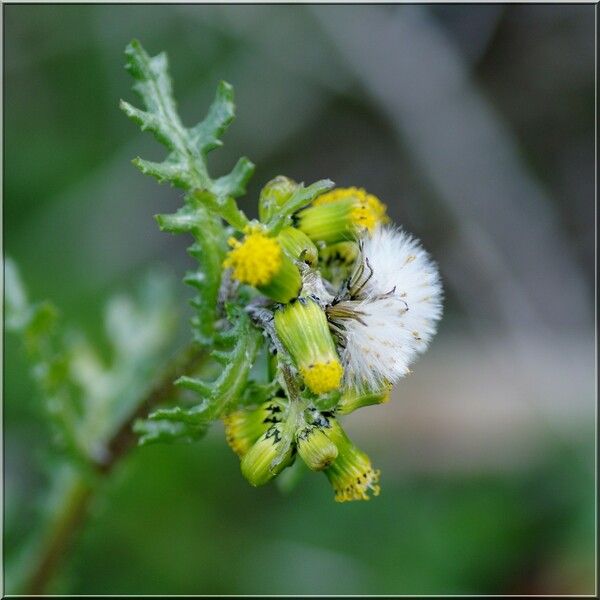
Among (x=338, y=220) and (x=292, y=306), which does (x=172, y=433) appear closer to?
(x=292, y=306)

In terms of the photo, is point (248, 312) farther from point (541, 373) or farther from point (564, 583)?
point (541, 373)

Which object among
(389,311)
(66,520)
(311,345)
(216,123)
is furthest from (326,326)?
(66,520)

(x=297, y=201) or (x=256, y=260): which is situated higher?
(x=297, y=201)

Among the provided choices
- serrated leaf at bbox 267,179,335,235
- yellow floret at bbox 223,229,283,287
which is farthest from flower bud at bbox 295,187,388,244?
yellow floret at bbox 223,229,283,287

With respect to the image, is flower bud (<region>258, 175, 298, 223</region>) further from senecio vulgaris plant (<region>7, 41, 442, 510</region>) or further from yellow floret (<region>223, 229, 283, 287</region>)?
yellow floret (<region>223, 229, 283, 287</region>)

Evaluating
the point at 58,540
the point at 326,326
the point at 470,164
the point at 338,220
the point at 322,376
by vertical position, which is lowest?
the point at 58,540

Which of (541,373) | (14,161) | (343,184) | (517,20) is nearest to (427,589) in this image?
(541,373)

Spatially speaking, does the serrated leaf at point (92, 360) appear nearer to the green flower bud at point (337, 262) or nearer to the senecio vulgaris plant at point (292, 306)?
the senecio vulgaris plant at point (292, 306)
